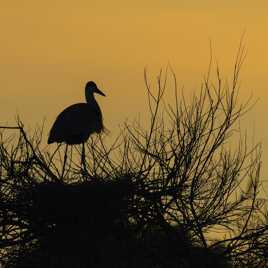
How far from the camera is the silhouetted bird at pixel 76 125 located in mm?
26141

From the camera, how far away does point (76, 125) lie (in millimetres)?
26547

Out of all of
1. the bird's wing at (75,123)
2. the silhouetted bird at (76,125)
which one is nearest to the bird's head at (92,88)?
the silhouetted bird at (76,125)

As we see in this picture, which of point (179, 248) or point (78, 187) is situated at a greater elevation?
point (78, 187)

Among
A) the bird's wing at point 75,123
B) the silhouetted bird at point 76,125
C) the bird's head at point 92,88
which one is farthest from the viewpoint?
the bird's head at point 92,88

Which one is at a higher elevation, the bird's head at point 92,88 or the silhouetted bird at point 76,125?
the bird's head at point 92,88

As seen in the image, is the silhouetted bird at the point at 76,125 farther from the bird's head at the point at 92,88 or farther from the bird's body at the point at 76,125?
the bird's head at the point at 92,88

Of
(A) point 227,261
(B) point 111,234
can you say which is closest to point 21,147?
(B) point 111,234

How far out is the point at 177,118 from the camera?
17.1 metres

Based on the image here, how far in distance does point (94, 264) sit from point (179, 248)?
6.02ft

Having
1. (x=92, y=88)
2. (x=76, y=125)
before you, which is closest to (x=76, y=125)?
(x=76, y=125)

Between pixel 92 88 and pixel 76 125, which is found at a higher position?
pixel 92 88

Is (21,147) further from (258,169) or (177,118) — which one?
(258,169)

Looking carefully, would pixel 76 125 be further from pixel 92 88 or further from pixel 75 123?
pixel 92 88

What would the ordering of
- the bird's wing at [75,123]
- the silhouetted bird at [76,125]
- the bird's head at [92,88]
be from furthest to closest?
the bird's head at [92,88] → the bird's wing at [75,123] → the silhouetted bird at [76,125]
